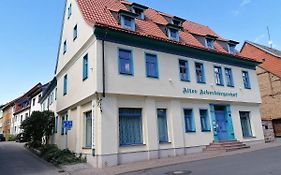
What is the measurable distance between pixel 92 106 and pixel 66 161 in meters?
3.63

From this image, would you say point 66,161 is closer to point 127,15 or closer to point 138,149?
point 138,149

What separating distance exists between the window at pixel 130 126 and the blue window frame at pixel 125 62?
2.39 metres

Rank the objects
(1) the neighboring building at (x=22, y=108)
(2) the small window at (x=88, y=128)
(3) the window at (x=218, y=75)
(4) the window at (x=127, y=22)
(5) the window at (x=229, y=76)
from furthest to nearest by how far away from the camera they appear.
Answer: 1. (1) the neighboring building at (x=22, y=108)
2. (5) the window at (x=229, y=76)
3. (3) the window at (x=218, y=75)
4. (4) the window at (x=127, y=22)
5. (2) the small window at (x=88, y=128)

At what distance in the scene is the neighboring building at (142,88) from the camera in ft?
48.7

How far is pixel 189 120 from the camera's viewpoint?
1848 centimetres

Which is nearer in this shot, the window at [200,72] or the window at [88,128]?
the window at [88,128]

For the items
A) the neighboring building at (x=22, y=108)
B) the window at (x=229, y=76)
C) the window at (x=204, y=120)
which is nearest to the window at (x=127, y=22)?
the window at (x=204, y=120)

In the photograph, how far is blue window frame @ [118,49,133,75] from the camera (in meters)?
15.7

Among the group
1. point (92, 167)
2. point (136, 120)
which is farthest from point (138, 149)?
point (92, 167)

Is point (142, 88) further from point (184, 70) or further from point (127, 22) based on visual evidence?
point (127, 22)

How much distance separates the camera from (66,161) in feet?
49.5

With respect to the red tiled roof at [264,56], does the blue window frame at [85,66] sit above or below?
below

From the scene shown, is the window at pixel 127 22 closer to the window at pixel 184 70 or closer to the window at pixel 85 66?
the window at pixel 85 66

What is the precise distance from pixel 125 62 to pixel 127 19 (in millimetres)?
3409
